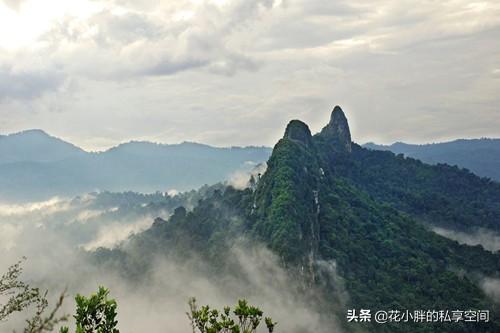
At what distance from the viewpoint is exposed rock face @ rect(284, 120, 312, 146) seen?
449 feet

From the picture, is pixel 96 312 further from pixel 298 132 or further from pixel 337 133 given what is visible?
pixel 337 133

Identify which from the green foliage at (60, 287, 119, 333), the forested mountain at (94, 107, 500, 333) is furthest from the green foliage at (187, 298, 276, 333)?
the forested mountain at (94, 107, 500, 333)

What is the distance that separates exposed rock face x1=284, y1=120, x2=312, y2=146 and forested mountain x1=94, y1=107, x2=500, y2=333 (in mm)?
257

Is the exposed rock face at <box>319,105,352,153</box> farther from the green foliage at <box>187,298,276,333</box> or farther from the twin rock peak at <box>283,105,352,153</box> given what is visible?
the green foliage at <box>187,298,276,333</box>

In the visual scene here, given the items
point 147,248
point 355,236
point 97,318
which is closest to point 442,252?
point 355,236

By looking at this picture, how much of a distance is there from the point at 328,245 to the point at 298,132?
118ft

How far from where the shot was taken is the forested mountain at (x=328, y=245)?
10231cm

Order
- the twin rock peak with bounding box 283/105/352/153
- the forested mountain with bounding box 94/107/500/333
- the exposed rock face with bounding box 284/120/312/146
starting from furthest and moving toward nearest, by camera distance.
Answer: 1. the twin rock peak with bounding box 283/105/352/153
2. the exposed rock face with bounding box 284/120/312/146
3. the forested mountain with bounding box 94/107/500/333

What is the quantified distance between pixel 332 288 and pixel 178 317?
37.9 m

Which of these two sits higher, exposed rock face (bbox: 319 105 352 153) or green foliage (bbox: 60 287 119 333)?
exposed rock face (bbox: 319 105 352 153)

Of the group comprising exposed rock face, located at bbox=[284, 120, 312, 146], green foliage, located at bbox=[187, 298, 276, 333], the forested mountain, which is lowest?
the forested mountain

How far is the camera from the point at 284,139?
125m

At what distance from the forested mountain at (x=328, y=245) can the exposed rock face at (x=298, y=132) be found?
0.26 meters

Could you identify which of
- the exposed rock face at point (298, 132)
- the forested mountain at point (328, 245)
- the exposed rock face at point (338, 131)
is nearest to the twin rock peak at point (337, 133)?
the exposed rock face at point (338, 131)
